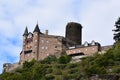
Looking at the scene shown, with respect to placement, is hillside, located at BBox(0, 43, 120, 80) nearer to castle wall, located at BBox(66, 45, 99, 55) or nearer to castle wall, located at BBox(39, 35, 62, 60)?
castle wall, located at BBox(66, 45, 99, 55)

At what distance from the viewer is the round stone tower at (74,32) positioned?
11419cm

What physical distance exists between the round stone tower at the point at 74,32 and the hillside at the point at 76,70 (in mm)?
26536

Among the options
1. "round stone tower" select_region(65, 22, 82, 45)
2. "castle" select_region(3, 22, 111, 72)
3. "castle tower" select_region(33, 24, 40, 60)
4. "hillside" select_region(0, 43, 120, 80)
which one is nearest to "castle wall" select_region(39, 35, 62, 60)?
"castle" select_region(3, 22, 111, 72)

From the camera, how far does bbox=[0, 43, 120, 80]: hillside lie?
Answer: 72500mm

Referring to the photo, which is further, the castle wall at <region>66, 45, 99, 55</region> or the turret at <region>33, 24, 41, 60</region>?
the turret at <region>33, 24, 41, 60</region>

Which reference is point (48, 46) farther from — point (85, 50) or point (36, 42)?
point (85, 50)

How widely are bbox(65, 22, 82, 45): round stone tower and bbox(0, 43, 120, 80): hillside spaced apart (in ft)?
87.1

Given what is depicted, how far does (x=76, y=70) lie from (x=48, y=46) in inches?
1301

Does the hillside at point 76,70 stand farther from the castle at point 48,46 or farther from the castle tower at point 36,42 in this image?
the castle tower at point 36,42

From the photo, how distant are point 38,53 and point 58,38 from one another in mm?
5097

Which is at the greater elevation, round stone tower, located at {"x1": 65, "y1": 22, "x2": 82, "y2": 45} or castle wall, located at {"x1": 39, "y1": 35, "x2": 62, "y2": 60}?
round stone tower, located at {"x1": 65, "y1": 22, "x2": 82, "y2": 45}

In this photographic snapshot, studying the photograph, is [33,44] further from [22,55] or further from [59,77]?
[59,77]

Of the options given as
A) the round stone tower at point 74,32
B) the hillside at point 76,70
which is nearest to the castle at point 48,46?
the round stone tower at point 74,32

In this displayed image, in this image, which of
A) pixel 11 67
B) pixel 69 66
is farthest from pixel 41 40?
pixel 69 66
